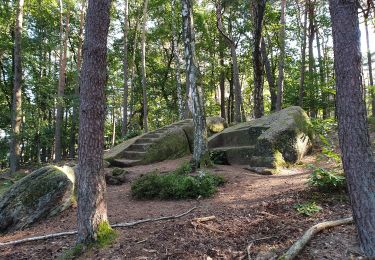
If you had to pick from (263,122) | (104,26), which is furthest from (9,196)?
(263,122)

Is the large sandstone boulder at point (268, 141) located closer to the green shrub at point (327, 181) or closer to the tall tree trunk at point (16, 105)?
the green shrub at point (327, 181)

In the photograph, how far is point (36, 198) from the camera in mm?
6801

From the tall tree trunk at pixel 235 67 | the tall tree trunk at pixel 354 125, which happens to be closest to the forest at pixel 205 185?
the tall tree trunk at pixel 354 125

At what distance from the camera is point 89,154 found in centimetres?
455

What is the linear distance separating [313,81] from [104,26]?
51.4 ft

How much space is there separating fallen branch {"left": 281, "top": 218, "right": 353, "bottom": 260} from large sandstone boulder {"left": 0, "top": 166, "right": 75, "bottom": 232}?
526 cm

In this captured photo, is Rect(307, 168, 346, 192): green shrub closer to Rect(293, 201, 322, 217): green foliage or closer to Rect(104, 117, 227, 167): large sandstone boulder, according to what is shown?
Rect(293, 201, 322, 217): green foliage

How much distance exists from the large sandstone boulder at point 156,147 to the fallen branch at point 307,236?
8.02 m

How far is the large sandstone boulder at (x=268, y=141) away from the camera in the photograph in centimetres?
891

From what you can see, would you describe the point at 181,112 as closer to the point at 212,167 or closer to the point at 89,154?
the point at 212,167

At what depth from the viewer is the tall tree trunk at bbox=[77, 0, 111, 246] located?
453cm

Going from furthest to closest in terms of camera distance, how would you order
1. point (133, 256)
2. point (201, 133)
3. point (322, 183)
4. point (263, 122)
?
point (263, 122) → point (201, 133) → point (322, 183) → point (133, 256)

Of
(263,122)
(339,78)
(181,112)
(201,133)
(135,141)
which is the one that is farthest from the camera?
(181,112)

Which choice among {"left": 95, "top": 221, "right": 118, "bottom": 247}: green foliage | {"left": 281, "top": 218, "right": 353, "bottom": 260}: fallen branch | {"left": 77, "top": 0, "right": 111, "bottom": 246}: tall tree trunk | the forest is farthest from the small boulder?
{"left": 281, "top": 218, "right": 353, "bottom": 260}: fallen branch
